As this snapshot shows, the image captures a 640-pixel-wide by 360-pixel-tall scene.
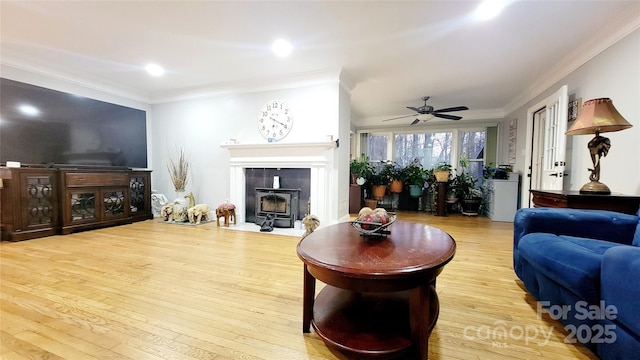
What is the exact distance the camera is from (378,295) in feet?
4.86

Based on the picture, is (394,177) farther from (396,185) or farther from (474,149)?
(474,149)

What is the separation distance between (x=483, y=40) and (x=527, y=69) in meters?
1.38

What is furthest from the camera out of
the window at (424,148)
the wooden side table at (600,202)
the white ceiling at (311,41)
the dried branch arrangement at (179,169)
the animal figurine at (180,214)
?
the window at (424,148)

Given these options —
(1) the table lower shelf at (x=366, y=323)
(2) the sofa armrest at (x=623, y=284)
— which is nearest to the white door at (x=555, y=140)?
(2) the sofa armrest at (x=623, y=284)

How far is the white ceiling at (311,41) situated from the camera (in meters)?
2.24

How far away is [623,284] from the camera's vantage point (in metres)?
1.02

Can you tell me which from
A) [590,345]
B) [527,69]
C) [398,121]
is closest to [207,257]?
[590,345]

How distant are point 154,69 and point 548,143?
5.68 meters

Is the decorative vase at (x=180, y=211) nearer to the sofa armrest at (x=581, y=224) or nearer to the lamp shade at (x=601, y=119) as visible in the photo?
the sofa armrest at (x=581, y=224)

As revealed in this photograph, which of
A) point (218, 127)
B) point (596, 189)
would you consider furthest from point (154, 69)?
point (596, 189)

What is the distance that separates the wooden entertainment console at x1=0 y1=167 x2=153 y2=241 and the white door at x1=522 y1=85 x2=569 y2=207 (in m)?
6.12

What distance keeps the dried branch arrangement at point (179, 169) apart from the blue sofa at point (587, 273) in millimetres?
4754

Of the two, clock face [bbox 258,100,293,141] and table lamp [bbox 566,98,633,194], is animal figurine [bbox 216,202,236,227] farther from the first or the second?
table lamp [bbox 566,98,633,194]

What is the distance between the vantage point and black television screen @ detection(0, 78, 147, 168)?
3.16 meters
